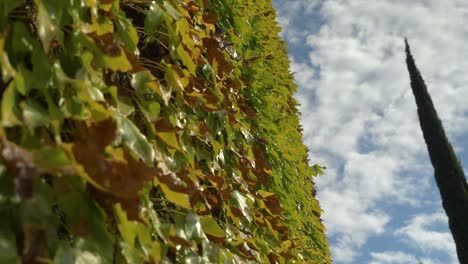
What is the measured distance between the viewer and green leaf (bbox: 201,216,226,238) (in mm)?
1494

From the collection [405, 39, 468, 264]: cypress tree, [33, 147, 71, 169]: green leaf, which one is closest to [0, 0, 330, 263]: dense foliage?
[33, 147, 71, 169]: green leaf

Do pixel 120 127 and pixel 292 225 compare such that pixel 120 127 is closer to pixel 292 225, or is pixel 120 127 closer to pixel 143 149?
pixel 143 149

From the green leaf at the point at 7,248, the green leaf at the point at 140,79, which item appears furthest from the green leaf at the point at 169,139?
the green leaf at the point at 7,248

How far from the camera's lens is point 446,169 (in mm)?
18172

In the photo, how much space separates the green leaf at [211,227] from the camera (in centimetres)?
149

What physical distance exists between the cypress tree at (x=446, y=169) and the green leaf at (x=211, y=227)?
57.6ft

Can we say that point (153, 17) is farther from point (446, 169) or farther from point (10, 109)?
point (446, 169)

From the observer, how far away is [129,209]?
93 cm

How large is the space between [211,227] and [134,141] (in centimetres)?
51

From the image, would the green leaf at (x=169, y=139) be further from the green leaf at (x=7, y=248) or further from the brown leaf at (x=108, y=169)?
the green leaf at (x=7, y=248)

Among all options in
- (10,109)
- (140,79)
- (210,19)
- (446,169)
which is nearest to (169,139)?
(140,79)

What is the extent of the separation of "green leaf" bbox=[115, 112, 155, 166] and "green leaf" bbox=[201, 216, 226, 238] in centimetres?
45

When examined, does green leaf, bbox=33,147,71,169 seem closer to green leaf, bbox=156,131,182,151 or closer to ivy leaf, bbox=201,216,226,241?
green leaf, bbox=156,131,182,151

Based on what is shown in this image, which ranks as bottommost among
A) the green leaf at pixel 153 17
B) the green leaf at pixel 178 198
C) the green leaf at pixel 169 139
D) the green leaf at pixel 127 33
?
the green leaf at pixel 178 198
